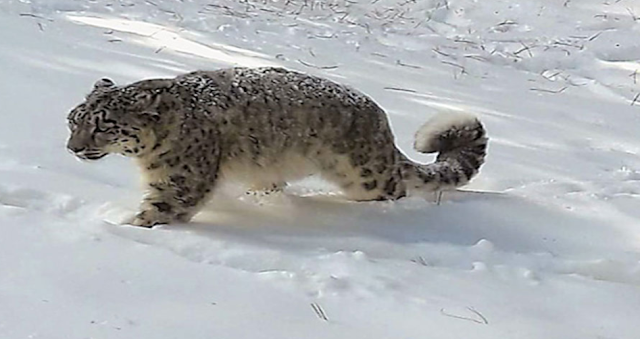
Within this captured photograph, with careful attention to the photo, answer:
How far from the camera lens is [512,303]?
294 centimetres

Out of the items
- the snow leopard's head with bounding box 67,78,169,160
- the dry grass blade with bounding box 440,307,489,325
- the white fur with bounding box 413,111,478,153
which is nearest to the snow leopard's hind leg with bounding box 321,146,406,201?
the white fur with bounding box 413,111,478,153

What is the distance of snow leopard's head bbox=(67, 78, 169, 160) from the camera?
3777 mm

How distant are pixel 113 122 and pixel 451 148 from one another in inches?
65.0

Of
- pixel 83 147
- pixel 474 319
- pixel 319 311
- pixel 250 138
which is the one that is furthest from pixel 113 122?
pixel 474 319

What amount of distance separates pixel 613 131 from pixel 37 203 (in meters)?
3.67

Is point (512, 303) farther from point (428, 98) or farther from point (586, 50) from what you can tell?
point (586, 50)

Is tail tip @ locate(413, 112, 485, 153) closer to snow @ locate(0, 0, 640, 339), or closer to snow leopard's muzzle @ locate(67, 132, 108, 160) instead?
snow @ locate(0, 0, 640, 339)

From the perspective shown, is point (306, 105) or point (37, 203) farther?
point (306, 105)

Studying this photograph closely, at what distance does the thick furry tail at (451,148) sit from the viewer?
4.46m

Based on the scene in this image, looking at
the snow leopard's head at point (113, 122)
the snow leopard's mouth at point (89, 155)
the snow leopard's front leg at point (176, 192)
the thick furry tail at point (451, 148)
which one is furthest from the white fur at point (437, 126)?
the snow leopard's mouth at point (89, 155)

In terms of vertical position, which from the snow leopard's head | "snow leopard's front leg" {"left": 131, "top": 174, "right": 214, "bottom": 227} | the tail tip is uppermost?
the snow leopard's head

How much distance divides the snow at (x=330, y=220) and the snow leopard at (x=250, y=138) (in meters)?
0.11

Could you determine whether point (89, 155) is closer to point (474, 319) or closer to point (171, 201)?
point (171, 201)

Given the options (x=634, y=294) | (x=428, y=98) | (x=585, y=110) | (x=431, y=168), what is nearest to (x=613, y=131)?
(x=585, y=110)
